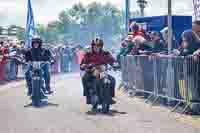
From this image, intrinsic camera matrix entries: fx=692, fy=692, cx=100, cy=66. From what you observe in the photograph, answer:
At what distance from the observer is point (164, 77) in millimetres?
16250

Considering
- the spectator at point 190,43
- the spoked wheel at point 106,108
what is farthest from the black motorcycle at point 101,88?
the spectator at point 190,43

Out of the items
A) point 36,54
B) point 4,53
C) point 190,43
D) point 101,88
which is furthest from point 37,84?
point 4,53

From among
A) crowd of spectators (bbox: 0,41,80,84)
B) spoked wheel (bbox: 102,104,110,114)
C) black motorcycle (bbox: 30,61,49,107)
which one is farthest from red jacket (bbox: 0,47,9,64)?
spoked wheel (bbox: 102,104,110,114)

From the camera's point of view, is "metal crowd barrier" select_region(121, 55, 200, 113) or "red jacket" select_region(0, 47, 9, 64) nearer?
"metal crowd barrier" select_region(121, 55, 200, 113)

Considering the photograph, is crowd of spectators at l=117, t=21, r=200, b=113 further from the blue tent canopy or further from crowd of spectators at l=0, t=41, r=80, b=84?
crowd of spectators at l=0, t=41, r=80, b=84

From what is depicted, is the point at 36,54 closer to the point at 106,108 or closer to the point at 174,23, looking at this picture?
the point at 106,108

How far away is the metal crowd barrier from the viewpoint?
1418 centimetres

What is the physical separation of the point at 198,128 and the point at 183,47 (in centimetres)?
290

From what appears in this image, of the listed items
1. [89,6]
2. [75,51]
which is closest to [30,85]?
A: [75,51]

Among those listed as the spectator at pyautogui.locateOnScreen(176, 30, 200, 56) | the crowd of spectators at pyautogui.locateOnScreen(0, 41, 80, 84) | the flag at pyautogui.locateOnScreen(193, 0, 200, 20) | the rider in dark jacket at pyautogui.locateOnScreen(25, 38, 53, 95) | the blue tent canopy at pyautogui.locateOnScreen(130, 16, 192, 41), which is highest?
the flag at pyautogui.locateOnScreen(193, 0, 200, 20)

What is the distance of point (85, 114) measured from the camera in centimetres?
1493

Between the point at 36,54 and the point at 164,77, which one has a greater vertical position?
the point at 36,54

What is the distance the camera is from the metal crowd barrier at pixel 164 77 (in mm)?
14180

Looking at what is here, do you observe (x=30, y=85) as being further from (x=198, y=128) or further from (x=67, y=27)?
(x=67, y=27)
